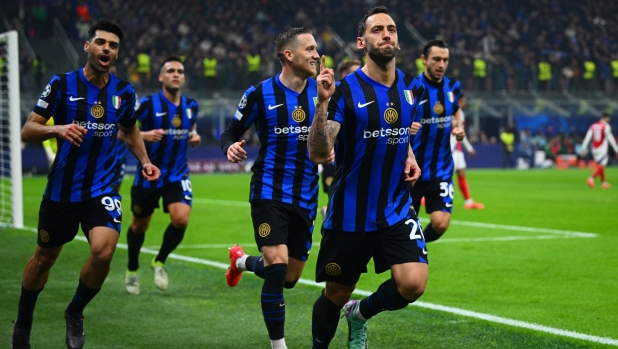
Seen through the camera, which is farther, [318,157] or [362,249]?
[362,249]

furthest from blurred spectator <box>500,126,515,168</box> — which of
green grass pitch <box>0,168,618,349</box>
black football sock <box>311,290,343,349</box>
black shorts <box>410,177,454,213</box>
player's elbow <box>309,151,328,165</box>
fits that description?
player's elbow <box>309,151,328,165</box>

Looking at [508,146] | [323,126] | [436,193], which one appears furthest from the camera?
[508,146]

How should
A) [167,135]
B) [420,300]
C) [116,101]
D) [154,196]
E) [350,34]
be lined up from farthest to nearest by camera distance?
1. [350,34]
2. [167,135]
3. [154,196]
4. [420,300]
5. [116,101]

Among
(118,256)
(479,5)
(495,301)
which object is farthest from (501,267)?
(479,5)

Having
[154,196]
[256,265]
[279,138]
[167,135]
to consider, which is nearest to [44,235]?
[256,265]

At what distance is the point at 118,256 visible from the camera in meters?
11.5

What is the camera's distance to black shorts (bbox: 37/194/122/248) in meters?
6.34

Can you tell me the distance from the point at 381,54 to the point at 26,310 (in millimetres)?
3130

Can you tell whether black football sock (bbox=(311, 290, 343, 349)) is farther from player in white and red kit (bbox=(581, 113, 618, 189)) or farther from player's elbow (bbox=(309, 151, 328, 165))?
player in white and red kit (bbox=(581, 113, 618, 189))

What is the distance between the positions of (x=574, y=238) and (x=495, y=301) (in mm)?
5433

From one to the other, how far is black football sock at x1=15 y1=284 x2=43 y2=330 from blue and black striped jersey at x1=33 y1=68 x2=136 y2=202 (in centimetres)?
71

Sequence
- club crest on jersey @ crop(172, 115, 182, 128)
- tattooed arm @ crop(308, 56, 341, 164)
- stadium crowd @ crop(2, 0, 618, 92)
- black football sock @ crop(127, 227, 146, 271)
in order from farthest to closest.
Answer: stadium crowd @ crop(2, 0, 618, 92), club crest on jersey @ crop(172, 115, 182, 128), black football sock @ crop(127, 227, 146, 271), tattooed arm @ crop(308, 56, 341, 164)

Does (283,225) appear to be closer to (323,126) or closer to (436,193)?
(323,126)

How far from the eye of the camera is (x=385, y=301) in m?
5.51
